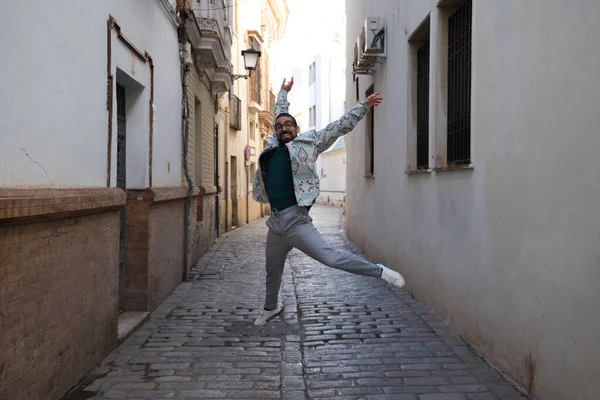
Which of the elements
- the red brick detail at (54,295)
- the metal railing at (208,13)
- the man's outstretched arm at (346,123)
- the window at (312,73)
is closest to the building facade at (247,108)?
the metal railing at (208,13)

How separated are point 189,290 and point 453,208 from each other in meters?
4.12

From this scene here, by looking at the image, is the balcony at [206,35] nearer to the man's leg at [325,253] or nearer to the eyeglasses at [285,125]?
the eyeglasses at [285,125]

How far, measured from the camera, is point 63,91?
3.84 meters

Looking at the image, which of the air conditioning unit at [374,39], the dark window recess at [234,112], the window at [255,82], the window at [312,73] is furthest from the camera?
the window at [312,73]

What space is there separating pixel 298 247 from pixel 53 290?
2305 mm

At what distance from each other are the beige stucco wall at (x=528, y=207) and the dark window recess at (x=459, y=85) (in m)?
0.26

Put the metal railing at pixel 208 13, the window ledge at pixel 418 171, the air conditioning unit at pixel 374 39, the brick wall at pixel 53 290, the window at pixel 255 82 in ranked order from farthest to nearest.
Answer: the window at pixel 255 82
the metal railing at pixel 208 13
the air conditioning unit at pixel 374 39
the window ledge at pixel 418 171
the brick wall at pixel 53 290

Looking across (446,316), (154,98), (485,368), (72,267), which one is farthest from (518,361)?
(154,98)

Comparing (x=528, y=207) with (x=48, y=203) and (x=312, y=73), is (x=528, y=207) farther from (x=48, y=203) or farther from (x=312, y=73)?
(x=312, y=73)

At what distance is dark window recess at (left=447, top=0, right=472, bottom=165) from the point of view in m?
5.55

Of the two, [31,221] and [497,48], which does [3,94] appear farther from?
[497,48]

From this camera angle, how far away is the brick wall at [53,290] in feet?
10.1

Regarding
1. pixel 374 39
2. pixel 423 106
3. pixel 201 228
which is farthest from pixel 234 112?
pixel 423 106

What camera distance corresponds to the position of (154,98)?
6828 mm
